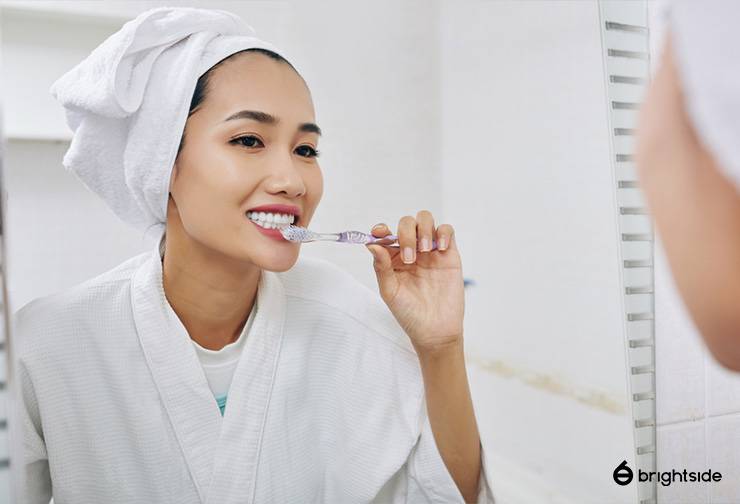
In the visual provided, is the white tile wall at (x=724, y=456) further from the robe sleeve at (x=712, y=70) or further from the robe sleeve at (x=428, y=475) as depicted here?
the robe sleeve at (x=712, y=70)

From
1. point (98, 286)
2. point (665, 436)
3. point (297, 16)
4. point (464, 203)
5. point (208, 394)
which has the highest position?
point (297, 16)

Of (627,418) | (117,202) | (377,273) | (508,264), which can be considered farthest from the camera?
(627,418)

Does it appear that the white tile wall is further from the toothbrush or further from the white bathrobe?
the toothbrush

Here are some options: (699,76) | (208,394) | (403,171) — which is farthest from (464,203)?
(699,76)

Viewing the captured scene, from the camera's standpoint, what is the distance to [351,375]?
875 mm

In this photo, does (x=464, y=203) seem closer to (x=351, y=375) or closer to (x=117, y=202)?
(x=351, y=375)

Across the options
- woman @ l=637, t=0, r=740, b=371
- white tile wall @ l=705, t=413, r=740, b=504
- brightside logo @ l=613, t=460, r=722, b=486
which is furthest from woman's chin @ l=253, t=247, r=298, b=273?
white tile wall @ l=705, t=413, r=740, b=504

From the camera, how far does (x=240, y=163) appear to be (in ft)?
2.46

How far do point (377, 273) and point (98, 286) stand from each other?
32 cm

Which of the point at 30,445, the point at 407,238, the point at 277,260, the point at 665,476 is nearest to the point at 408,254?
the point at 407,238

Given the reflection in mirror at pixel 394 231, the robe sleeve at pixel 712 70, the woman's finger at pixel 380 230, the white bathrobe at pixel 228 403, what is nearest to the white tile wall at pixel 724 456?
the reflection in mirror at pixel 394 231

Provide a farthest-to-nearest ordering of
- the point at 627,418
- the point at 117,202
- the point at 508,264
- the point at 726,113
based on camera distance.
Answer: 1. the point at 627,418
2. the point at 508,264
3. the point at 117,202
4. the point at 726,113

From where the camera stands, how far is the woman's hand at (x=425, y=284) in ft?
2.85

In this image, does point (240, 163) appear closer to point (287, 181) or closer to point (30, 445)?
point (287, 181)
